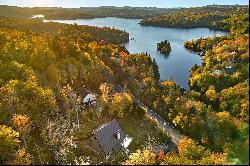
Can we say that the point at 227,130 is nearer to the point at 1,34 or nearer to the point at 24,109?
the point at 24,109

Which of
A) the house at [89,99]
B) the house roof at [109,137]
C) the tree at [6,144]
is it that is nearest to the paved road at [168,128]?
the house roof at [109,137]

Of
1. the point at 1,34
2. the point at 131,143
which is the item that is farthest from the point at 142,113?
the point at 1,34

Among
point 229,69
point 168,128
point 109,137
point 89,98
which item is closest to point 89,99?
point 89,98

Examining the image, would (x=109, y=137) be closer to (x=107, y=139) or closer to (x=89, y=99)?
(x=107, y=139)

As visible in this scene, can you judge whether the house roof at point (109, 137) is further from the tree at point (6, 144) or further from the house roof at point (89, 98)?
the house roof at point (89, 98)

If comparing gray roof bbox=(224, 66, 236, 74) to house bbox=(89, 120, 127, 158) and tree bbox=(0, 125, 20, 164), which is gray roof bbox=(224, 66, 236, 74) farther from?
tree bbox=(0, 125, 20, 164)

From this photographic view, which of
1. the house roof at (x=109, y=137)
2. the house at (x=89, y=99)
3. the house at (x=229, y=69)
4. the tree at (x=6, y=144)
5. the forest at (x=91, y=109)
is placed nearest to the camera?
the tree at (x=6, y=144)

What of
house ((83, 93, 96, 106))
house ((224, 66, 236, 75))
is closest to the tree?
house ((83, 93, 96, 106))
